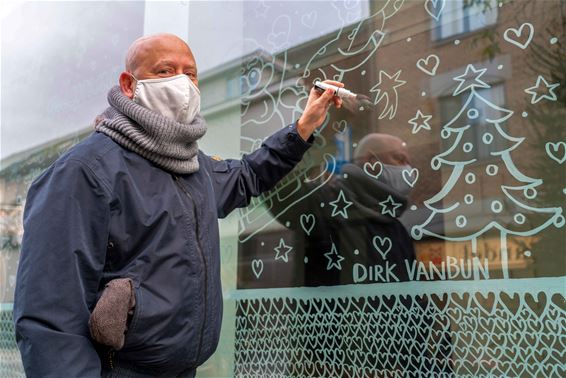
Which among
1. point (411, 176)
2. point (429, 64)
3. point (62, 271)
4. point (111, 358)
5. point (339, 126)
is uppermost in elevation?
point (429, 64)

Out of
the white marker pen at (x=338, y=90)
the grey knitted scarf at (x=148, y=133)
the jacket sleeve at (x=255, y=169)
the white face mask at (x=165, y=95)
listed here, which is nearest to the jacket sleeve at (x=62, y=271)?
the grey knitted scarf at (x=148, y=133)

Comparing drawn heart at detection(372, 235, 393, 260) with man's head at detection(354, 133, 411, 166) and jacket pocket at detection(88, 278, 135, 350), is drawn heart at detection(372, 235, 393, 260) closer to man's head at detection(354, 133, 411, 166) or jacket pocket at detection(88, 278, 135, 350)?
man's head at detection(354, 133, 411, 166)

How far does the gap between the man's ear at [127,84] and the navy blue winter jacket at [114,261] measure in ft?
0.64

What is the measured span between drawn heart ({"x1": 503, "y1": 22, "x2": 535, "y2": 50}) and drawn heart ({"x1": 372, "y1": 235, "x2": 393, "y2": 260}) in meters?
0.79

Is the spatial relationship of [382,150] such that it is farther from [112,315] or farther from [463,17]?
[112,315]

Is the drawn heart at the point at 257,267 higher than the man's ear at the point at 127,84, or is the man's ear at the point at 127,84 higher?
the man's ear at the point at 127,84

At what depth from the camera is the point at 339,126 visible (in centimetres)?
251

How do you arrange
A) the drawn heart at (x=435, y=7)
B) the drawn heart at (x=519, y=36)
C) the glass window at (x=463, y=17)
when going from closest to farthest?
1. the drawn heart at (x=519, y=36)
2. the glass window at (x=463, y=17)
3. the drawn heart at (x=435, y=7)

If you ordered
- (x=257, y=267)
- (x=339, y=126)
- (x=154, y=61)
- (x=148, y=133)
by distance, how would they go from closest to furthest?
(x=148, y=133) < (x=154, y=61) < (x=339, y=126) < (x=257, y=267)

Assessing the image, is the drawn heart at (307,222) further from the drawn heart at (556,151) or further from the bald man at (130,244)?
the drawn heart at (556,151)

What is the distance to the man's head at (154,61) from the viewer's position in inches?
77.2

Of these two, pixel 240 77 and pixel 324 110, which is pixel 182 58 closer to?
pixel 324 110

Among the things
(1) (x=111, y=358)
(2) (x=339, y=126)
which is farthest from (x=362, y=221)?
(1) (x=111, y=358)

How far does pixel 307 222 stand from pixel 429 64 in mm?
774
